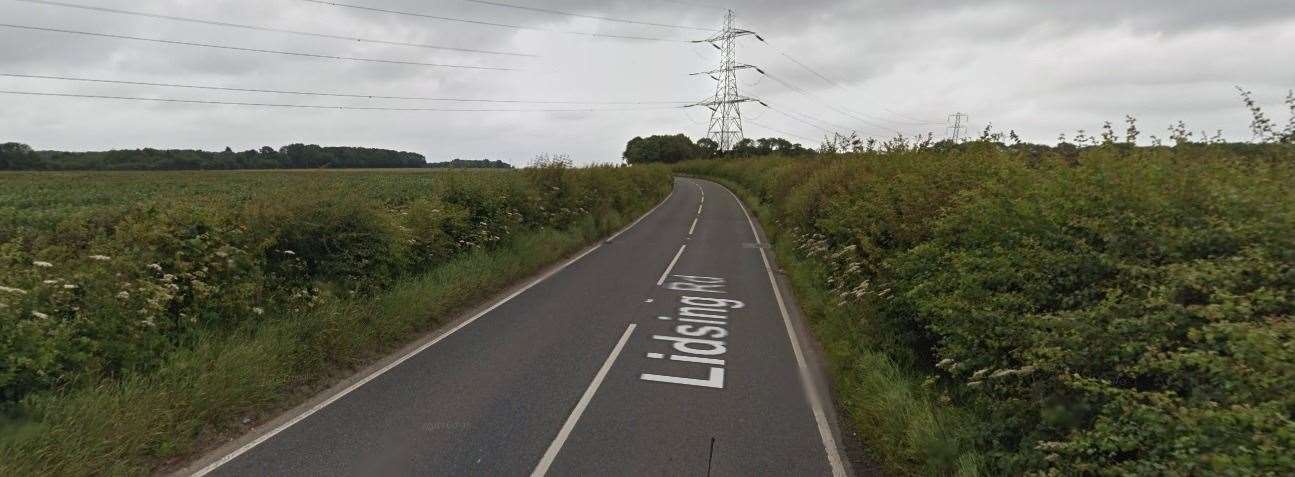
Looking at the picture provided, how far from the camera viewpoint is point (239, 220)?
7.41m

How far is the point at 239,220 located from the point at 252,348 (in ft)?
7.70

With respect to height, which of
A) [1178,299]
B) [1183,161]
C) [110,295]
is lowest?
[110,295]

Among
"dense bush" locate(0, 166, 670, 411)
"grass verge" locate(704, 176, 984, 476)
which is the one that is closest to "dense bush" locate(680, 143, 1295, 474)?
"grass verge" locate(704, 176, 984, 476)

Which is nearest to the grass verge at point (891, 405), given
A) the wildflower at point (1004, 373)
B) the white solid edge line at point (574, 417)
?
the wildflower at point (1004, 373)

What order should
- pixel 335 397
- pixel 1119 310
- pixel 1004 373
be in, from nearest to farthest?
pixel 1119 310 → pixel 1004 373 → pixel 335 397

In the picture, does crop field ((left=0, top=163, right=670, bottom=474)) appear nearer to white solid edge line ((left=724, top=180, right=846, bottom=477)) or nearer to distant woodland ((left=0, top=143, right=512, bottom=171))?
white solid edge line ((left=724, top=180, right=846, bottom=477))

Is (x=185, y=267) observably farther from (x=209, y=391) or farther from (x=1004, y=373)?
(x=1004, y=373)

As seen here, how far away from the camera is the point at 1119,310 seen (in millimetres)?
3652

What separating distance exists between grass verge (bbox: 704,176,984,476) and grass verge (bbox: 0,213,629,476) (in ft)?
19.0

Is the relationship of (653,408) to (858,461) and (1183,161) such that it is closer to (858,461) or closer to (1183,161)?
(858,461)

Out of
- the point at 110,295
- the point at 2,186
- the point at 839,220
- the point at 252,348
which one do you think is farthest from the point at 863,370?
the point at 2,186

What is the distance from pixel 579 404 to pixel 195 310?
4350 millimetres

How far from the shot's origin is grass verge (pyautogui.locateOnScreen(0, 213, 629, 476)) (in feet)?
13.4

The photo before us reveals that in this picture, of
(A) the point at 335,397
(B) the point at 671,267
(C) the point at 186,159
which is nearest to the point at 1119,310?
(A) the point at 335,397
